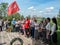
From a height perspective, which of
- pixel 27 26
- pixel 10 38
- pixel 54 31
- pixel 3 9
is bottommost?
pixel 10 38

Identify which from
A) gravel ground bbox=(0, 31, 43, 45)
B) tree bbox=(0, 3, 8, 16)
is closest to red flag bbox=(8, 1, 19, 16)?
tree bbox=(0, 3, 8, 16)

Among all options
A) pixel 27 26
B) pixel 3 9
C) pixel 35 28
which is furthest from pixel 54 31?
pixel 3 9

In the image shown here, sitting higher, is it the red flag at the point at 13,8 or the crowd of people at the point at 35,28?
the red flag at the point at 13,8

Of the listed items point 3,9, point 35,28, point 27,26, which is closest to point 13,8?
point 3,9

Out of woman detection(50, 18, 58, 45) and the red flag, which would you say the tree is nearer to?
the red flag

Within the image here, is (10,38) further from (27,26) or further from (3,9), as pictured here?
(3,9)

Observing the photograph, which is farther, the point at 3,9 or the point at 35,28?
the point at 35,28


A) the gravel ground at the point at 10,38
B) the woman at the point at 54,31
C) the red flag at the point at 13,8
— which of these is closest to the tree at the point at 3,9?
the red flag at the point at 13,8

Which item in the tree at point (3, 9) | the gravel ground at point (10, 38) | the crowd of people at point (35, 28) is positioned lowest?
the gravel ground at point (10, 38)

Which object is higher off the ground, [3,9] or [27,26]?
[3,9]

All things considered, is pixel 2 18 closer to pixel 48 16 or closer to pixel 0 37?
pixel 0 37

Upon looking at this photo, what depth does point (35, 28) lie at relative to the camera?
323 inches

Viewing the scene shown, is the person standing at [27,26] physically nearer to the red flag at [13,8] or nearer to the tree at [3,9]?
the red flag at [13,8]

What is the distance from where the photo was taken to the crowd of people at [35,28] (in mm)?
8141
